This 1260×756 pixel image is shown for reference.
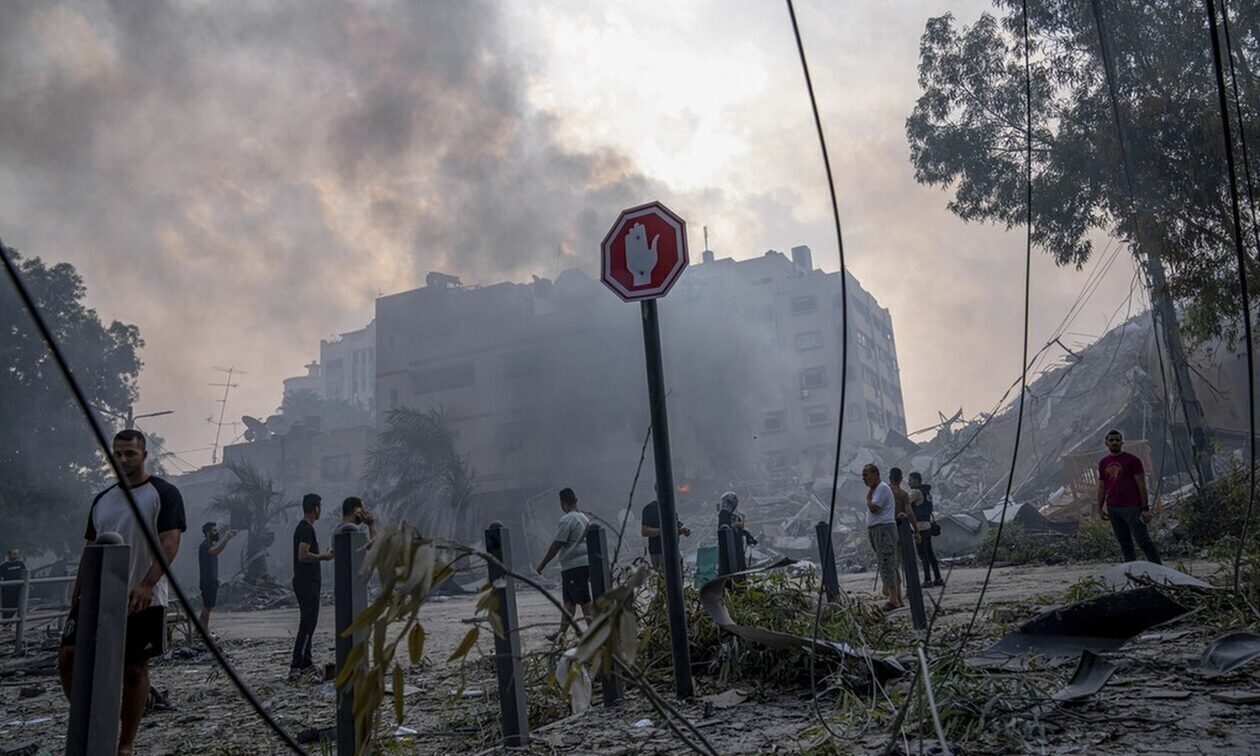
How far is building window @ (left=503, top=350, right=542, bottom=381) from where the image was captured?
41.2 m

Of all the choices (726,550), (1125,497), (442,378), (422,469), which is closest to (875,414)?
(442,378)

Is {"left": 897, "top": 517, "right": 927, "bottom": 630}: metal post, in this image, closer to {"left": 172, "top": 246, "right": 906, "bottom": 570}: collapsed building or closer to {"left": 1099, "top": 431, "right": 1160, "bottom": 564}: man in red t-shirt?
{"left": 1099, "top": 431, "right": 1160, "bottom": 564}: man in red t-shirt

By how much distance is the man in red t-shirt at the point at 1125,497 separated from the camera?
27.2 feet

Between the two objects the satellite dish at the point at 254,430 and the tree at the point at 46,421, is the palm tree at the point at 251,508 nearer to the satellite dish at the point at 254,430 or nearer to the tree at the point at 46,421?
the tree at the point at 46,421

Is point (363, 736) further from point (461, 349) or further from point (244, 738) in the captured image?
point (461, 349)

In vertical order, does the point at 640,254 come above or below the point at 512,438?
below

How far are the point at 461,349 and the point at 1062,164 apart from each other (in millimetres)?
33390


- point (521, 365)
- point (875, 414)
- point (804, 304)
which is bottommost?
point (875, 414)

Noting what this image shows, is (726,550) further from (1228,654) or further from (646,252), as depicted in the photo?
(1228,654)

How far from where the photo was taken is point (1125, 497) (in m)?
8.37

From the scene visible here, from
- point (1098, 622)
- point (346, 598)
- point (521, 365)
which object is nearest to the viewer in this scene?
point (346, 598)

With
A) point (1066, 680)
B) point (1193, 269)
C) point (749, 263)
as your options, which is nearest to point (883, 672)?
point (1066, 680)

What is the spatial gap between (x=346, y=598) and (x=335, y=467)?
4218 centimetres

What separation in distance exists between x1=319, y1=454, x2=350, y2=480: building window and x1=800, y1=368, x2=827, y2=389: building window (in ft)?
84.5
